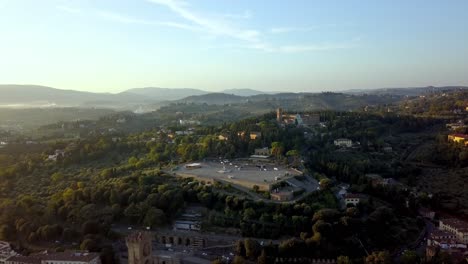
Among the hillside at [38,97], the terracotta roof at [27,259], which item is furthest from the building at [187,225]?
the hillside at [38,97]

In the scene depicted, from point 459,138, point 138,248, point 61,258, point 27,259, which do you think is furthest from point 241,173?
point 459,138

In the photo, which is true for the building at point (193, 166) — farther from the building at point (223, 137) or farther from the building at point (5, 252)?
the building at point (5, 252)

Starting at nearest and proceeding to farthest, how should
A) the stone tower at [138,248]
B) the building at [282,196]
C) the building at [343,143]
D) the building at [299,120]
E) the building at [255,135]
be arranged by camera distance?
1. the stone tower at [138,248]
2. the building at [282,196]
3. the building at [255,135]
4. the building at [343,143]
5. the building at [299,120]

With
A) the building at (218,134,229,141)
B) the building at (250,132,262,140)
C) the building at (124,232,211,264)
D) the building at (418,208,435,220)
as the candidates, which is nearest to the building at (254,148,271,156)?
the building at (250,132,262,140)

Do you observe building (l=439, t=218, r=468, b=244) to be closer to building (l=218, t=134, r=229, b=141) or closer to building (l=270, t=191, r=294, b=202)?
building (l=270, t=191, r=294, b=202)

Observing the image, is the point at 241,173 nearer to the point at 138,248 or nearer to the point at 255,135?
the point at 255,135

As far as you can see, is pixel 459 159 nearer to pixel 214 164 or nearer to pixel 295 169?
pixel 295 169
